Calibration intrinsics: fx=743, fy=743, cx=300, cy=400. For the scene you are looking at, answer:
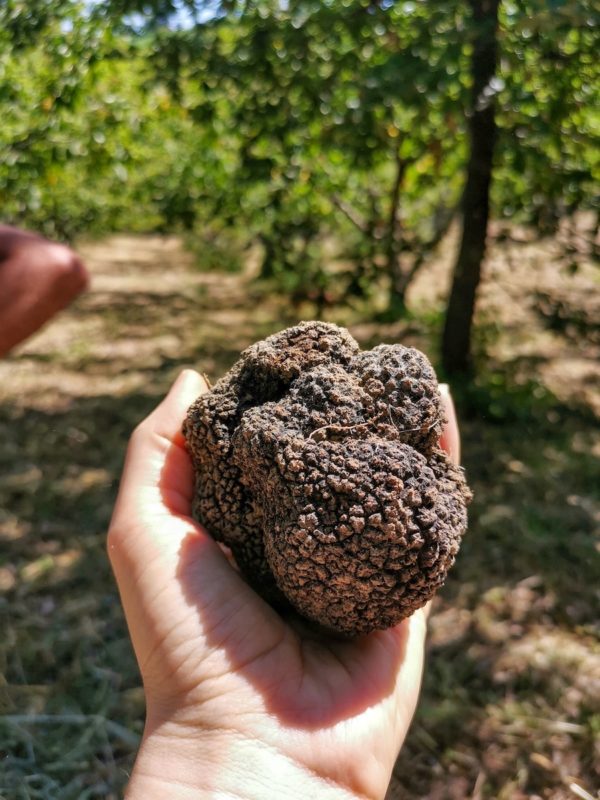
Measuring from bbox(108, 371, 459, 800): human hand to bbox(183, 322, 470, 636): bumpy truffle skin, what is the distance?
0.08 m

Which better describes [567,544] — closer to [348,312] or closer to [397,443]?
[397,443]

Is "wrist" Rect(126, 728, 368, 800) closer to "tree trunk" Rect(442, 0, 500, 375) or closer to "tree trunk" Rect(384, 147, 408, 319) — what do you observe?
"tree trunk" Rect(442, 0, 500, 375)

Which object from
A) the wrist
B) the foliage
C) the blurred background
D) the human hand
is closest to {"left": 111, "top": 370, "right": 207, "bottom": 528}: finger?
the human hand

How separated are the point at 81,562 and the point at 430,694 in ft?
4.36

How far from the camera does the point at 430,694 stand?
225 centimetres

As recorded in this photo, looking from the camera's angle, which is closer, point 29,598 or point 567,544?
point 29,598

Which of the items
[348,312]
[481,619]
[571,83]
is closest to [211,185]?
[348,312]

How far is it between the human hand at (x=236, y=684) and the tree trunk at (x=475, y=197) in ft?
6.45

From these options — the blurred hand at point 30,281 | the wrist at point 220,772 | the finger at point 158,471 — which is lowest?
the wrist at point 220,772

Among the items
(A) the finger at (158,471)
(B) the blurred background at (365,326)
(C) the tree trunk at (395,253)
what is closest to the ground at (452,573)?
(B) the blurred background at (365,326)

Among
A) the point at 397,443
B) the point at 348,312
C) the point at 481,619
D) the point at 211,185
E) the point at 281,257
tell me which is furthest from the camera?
the point at 211,185

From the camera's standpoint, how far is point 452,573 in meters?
2.70

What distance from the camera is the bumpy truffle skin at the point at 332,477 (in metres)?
1.25

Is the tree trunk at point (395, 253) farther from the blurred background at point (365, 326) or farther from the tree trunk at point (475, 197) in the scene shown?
the tree trunk at point (475, 197)
